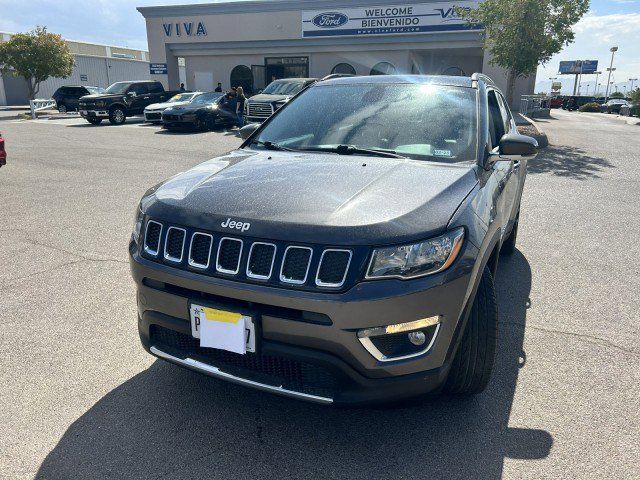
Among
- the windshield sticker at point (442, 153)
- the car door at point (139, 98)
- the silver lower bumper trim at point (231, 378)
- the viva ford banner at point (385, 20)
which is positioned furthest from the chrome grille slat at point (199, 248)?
the viva ford banner at point (385, 20)

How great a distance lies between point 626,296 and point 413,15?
76.5ft

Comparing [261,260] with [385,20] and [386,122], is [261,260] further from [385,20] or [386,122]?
[385,20]

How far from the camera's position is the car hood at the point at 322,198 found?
2.16 metres

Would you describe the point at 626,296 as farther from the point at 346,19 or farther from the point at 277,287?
the point at 346,19

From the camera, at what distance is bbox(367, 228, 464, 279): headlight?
6.95ft

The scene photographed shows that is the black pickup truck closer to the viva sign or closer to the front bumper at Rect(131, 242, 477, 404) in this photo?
the viva sign

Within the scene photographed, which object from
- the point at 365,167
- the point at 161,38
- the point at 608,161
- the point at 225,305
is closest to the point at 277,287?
the point at 225,305

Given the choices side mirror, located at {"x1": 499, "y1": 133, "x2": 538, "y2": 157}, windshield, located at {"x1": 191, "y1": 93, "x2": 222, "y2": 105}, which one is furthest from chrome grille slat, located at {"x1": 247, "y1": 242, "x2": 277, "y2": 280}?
windshield, located at {"x1": 191, "y1": 93, "x2": 222, "y2": 105}

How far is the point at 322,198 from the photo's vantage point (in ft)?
7.86

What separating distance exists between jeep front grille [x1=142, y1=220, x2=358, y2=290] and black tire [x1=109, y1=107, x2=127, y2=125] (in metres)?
21.0

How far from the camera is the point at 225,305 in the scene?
226 cm

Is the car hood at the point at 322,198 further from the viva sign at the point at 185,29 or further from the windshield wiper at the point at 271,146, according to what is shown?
the viva sign at the point at 185,29

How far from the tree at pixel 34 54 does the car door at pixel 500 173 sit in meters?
34.4

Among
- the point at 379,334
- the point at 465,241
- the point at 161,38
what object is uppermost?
the point at 161,38
